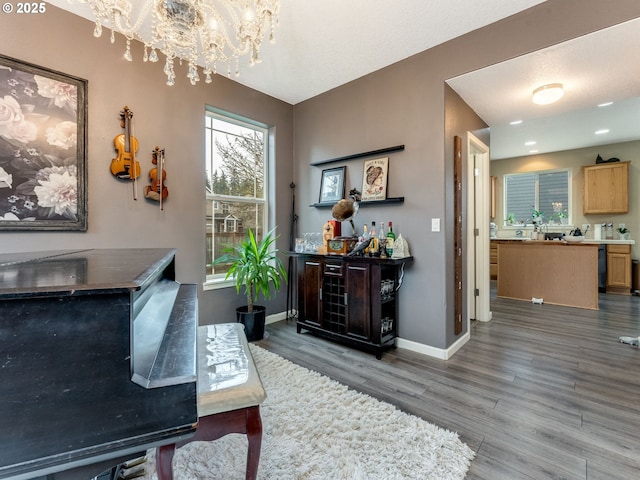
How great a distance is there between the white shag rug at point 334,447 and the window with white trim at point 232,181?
1.94 metres

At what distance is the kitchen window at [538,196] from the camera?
6.32 metres

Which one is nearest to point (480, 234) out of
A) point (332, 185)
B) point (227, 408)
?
point (332, 185)

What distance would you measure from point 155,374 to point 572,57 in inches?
135

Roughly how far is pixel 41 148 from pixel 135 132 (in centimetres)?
68

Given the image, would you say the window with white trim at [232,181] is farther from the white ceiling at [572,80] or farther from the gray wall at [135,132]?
the white ceiling at [572,80]

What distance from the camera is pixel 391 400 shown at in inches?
79.8

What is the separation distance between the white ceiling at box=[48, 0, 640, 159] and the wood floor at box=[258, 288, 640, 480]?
8.30ft

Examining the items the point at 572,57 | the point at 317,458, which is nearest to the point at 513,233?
the point at 572,57

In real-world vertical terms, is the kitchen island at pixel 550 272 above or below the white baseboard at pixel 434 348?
above

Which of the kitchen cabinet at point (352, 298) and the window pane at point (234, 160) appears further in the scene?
the window pane at point (234, 160)

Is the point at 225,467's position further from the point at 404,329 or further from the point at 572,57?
the point at 572,57

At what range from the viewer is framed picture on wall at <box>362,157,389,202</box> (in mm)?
3074

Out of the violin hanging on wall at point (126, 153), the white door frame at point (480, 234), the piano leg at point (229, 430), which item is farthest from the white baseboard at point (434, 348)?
the violin hanging on wall at point (126, 153)

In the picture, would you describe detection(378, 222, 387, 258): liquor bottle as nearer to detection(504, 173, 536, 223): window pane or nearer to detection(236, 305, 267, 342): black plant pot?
detection(236, 305, 267, 342): black plant pot
